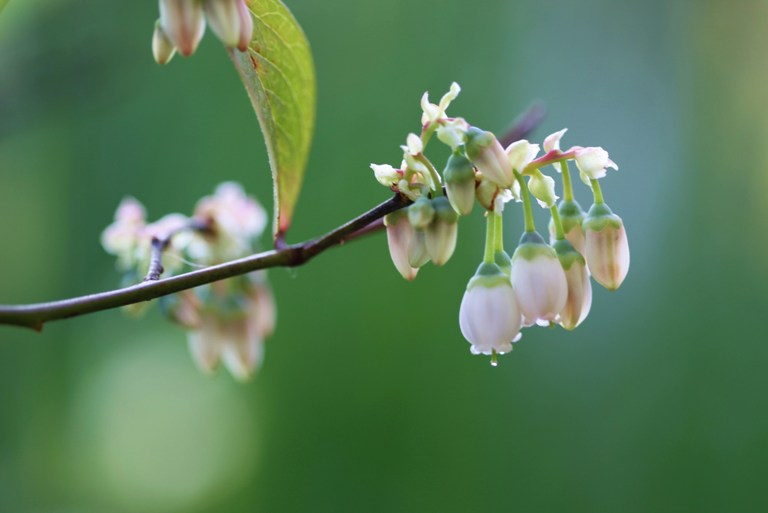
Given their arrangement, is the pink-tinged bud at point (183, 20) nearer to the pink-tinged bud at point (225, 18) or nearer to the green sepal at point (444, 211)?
the pink-tinged bud at point (225, 18)

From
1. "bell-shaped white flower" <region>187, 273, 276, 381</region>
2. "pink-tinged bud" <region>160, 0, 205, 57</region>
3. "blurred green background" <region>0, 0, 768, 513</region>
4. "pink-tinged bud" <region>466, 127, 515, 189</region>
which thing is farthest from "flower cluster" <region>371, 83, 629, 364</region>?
"blurred green background" <region>0, 0, 768, 513</region>

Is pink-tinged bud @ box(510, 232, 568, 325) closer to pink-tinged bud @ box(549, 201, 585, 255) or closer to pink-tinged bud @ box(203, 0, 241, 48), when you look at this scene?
pink-tinged bud @ box(549, 201, 585, 255)

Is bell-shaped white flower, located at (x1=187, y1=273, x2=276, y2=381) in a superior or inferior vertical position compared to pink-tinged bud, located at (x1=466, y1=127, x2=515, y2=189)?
inferior

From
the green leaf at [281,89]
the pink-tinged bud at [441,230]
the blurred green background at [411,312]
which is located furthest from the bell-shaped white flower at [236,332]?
the blurred green background at [411,312]

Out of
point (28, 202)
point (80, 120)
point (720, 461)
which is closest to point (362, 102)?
point (80, 120)

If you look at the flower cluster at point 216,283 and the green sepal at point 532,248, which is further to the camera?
the flower cluster at point 216,283

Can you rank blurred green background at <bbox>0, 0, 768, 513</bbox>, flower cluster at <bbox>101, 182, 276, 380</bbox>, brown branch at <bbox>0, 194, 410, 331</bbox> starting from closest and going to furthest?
1. brown branch at <bbox>0, 194, 410, 331</bbox>
2. flower cluster at <bbox>101, 182, 276, 380</bbox>
3. blurred green background at <bbox>0, 0, 768, 513</bbox>

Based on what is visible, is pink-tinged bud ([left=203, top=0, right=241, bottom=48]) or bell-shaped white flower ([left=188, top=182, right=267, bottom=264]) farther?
bell-shaped white flower ([left=188, top=182, right=267, bottom=264])

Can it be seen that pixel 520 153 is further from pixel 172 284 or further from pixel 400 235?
pixel 172 284
